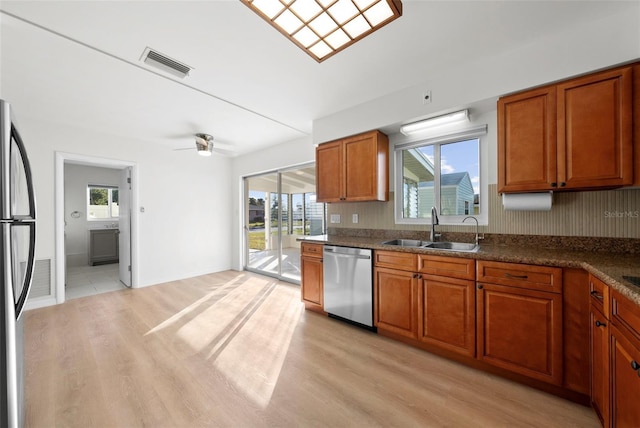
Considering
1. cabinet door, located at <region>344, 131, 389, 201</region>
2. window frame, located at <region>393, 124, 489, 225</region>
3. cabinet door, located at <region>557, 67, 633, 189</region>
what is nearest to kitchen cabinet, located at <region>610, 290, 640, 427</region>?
cabinet door, located at <region>557, 67, 633, 189</region>

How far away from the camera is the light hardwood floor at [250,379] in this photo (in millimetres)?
1548

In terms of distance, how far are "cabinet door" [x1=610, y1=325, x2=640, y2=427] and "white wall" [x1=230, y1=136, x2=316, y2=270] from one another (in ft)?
11.9

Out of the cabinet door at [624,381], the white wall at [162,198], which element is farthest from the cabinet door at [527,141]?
the white wall at [162,198]

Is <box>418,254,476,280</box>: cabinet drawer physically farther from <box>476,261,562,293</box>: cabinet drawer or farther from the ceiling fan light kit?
the ceiling fan light kit

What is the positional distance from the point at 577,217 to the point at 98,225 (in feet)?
29.3

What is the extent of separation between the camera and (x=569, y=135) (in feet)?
5.99

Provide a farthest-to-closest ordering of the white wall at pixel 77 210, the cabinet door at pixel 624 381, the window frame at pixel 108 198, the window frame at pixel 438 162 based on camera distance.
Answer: the window frame at pixel 108 198
the white wall at pixel 77 210
the window frame at pixel 438 162
the cabinet door at pixel 624 381

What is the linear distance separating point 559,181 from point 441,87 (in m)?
1.29

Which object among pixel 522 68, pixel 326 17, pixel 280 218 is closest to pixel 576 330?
pixel 522 68

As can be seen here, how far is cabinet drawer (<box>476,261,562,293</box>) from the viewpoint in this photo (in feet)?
5.46

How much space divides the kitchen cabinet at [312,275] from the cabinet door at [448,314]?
1229mm

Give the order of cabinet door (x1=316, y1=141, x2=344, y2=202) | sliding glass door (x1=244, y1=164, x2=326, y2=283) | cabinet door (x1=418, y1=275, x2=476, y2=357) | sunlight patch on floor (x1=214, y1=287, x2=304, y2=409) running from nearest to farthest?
1. sunlight patch on floor (x1=214, y1=287, x2=304, y2=409)
2. cabinet door (x1=418, y1=275, x2=476, y2=357)
3. cabinet door (x1=316, y1=141, x2=344, y2=202)
4. sliding glass door (x1=244, y1=164, x2=326, y2=283)

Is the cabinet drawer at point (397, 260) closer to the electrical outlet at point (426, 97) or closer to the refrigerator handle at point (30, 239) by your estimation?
the electrical outlet at point (426, 97)

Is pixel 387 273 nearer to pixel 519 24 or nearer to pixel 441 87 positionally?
pixel 441 87
